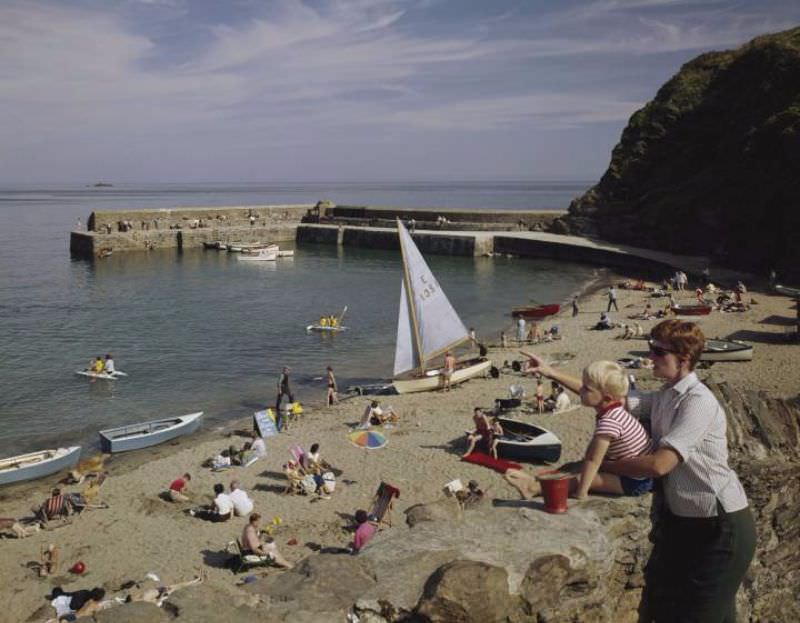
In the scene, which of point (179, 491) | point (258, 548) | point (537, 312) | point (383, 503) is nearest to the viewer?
point (258, 548)

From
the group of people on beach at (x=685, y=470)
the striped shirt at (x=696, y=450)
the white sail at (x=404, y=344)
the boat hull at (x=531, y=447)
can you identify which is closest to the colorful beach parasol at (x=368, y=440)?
the boat hull at (x=531, y=447)

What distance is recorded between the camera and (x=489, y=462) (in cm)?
1673

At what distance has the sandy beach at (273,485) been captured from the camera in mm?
13156

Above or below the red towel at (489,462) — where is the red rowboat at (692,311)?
above

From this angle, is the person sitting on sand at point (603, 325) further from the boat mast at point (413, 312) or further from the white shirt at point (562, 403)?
the white shirt at point (562, 403)

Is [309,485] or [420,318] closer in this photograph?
[309,485]

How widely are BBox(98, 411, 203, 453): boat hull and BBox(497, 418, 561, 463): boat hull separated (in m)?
9.66

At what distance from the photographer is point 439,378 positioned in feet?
80.2

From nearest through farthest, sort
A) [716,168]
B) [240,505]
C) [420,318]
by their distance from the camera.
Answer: [240,505] < [420,318] < [716,168]

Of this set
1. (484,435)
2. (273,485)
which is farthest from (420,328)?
(273,485)

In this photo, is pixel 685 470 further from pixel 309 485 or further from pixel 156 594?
pixel 309 485

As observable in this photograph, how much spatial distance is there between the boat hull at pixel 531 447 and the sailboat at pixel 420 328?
7352mm

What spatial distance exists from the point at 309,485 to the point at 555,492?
11.3 m

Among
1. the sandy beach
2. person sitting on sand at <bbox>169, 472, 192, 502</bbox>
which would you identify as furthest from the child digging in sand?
person sitting on sand at <bbox>169, 472, 192, 502</bbox>
